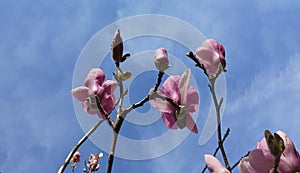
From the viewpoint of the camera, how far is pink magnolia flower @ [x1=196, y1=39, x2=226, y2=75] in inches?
63.1

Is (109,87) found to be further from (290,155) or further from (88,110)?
(290,155)

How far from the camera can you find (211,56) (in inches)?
63.9

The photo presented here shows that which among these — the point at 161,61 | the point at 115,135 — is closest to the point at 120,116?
the point at 115,135

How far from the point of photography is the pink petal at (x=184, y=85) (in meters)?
1.44

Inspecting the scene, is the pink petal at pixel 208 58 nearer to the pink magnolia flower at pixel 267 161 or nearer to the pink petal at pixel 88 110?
the pink petal at pixel 88 110

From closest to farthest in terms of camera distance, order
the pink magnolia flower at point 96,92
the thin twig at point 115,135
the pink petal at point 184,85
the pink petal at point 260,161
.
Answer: the pink petal at point 260,161 < the thin twig at point 115,135 < the pink petal at point 184,85 < the pink magnolia flower at point 96,92

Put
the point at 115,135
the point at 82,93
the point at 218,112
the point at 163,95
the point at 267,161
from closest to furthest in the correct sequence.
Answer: the point at 267,161 → the point at 115,135 → the point at 218,112 → the point at 163,95 → the point at 82,93

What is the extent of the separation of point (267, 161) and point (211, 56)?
2.31 feet

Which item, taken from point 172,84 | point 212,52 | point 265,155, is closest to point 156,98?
point 172,84

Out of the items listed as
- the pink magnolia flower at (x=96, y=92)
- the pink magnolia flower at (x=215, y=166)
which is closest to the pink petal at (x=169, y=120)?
the pink magnolia flower at (x=96, y=92)

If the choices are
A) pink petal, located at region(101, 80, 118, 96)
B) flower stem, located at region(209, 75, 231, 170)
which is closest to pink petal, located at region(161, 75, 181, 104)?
flower stem, located at region(209, 75, 231, 170)

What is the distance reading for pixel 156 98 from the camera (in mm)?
1456

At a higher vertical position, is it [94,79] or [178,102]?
[94,79]

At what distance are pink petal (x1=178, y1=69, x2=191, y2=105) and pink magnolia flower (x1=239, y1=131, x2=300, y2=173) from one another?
1.59 feet
